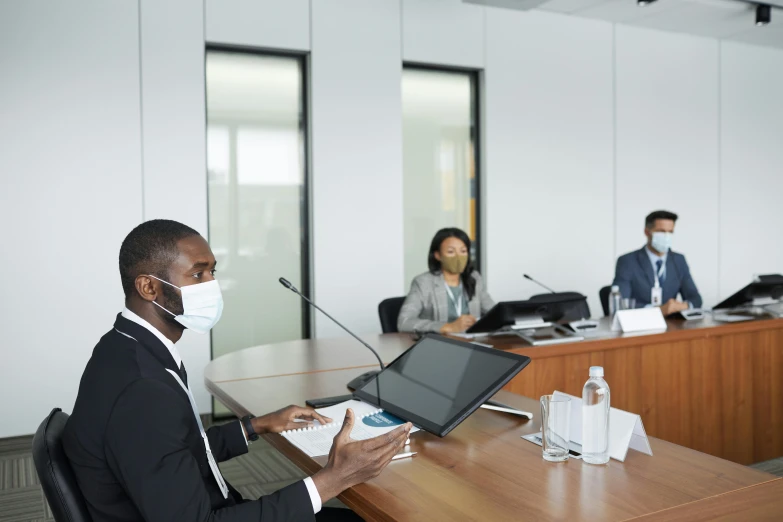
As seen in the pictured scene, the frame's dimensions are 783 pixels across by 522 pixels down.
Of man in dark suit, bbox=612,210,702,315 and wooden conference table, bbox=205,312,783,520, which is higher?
man in dark suit, bbox=612,210,702,315

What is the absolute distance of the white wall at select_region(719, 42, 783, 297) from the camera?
291 inches

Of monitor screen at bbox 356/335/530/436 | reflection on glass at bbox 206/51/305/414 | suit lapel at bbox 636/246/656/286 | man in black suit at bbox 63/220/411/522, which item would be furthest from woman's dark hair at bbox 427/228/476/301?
man in black suit at bbox 63/220/411/522

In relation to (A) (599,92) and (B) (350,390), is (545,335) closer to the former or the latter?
(B) (350,390)

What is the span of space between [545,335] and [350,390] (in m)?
1.37

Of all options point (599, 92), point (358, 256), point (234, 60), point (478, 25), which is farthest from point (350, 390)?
point (599, 92)

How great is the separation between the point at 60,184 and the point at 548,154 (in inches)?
157

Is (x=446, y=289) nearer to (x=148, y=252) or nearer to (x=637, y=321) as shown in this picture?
(x=637, y=321)

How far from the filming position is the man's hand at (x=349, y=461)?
151cm

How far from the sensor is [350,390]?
8.28 feet

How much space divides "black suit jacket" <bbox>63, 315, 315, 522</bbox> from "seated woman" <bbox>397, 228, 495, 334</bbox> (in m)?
2.58

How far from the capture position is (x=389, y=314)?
4242mm

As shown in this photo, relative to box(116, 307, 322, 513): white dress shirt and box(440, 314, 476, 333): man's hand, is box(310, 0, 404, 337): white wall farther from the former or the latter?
box(116, 307, 322, 513): white dress shirt

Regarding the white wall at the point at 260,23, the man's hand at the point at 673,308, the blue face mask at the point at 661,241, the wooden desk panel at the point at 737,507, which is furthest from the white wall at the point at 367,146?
the wooden desk panel at the point at 737,507

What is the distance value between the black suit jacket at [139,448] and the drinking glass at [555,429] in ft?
1.99
